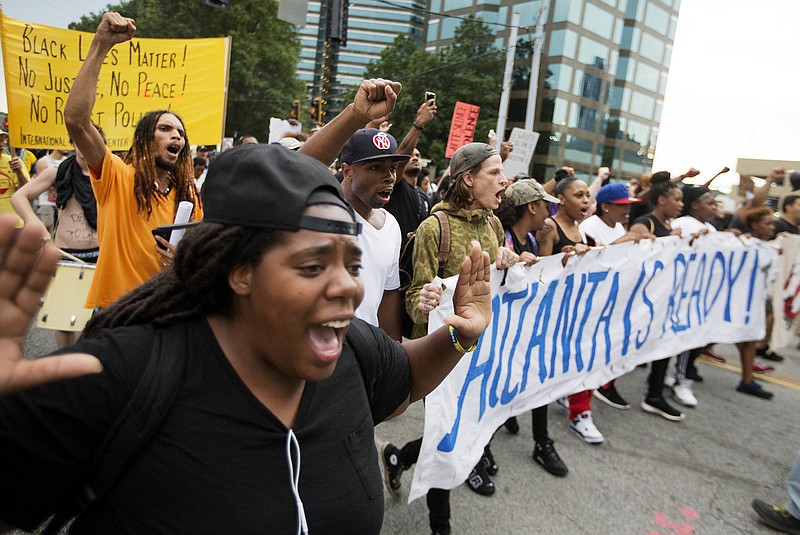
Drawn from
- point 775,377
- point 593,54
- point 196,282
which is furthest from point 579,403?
point 593,54

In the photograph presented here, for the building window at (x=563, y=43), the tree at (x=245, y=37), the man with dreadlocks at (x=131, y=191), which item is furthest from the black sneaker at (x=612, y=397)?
the building window at (x=563, y=43)

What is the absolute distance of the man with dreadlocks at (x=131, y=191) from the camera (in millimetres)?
2424

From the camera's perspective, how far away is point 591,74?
1826 inches

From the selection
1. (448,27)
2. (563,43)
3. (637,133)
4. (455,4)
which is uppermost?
(455,4)

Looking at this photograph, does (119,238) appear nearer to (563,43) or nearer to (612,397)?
(612,397)

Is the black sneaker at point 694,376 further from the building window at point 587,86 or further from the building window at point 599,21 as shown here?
the building window at point 599,21

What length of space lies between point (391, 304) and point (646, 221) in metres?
2.94

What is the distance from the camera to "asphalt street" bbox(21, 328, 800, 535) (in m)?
3.02

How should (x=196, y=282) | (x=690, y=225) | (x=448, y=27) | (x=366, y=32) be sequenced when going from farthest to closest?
1. (x=366, y=32)
2. (x=448, y=27)
3. (x=690, y=225)
4. (x=196, y=282)

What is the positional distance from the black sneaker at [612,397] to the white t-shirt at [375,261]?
3117 mm

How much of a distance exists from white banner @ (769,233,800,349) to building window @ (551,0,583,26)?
43.9 meters

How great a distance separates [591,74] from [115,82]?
4857 centimetres

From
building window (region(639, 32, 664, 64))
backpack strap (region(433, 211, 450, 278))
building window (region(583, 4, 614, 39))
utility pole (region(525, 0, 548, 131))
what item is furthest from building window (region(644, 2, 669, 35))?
backpack strap (region(433, 211, 450, 278))

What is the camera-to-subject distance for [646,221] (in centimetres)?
475
